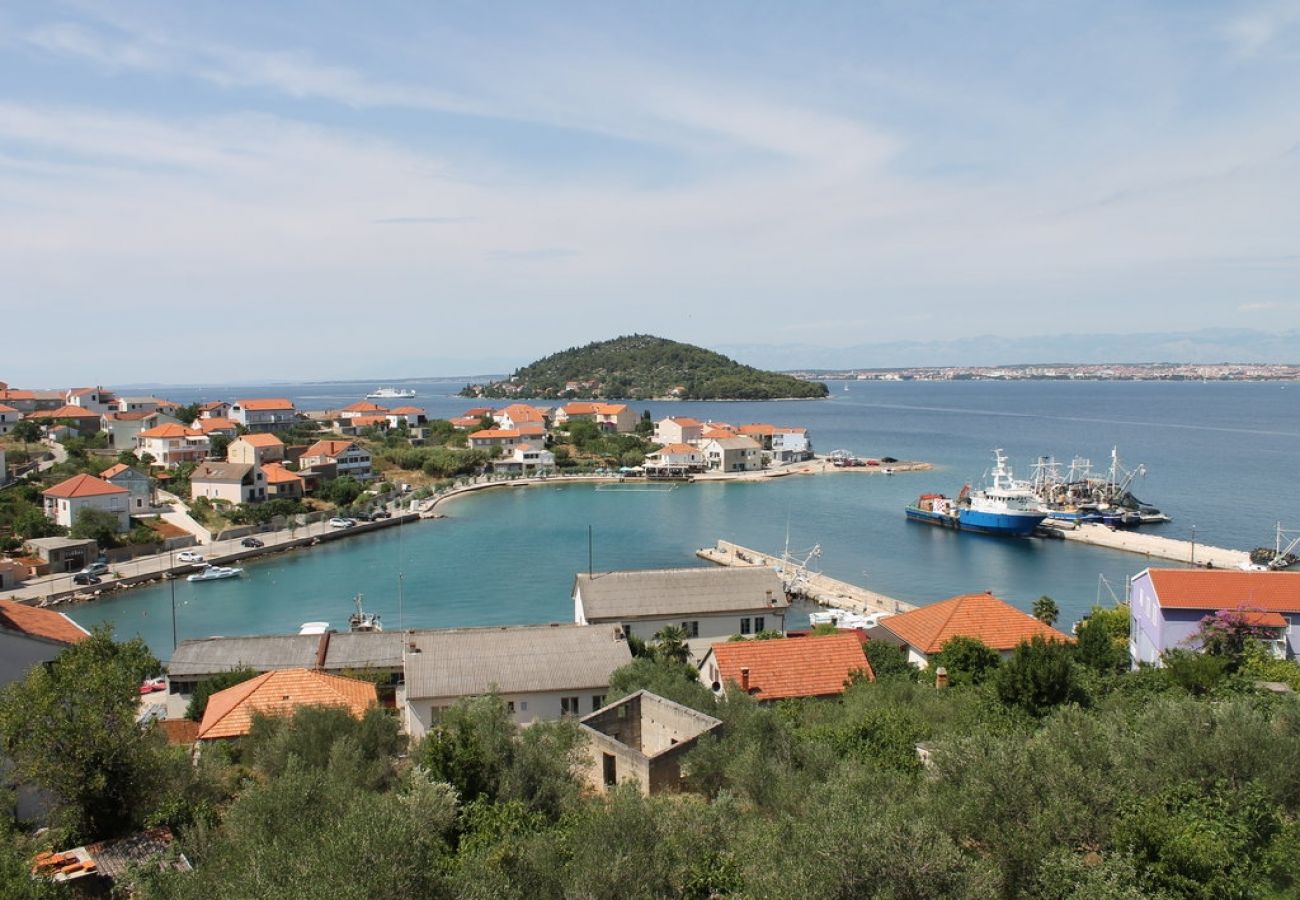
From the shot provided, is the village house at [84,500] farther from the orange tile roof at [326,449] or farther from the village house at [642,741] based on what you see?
the village house at [642,741]

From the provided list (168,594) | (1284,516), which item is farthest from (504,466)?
(1284,516)

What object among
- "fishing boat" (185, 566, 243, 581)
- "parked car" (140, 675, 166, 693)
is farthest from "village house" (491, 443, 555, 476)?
"parked car" (140, 675, 166, 693)

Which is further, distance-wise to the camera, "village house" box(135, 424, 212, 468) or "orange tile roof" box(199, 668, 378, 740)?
"village house" box(135, 424, 212, 468)

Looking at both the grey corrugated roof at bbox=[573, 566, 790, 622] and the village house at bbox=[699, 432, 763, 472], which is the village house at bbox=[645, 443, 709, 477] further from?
the grey corrugated roof at bbox=[573, 566, 790, 622]

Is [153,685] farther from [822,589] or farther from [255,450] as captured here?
[255,450]

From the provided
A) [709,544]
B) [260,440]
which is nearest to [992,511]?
[709,544]
